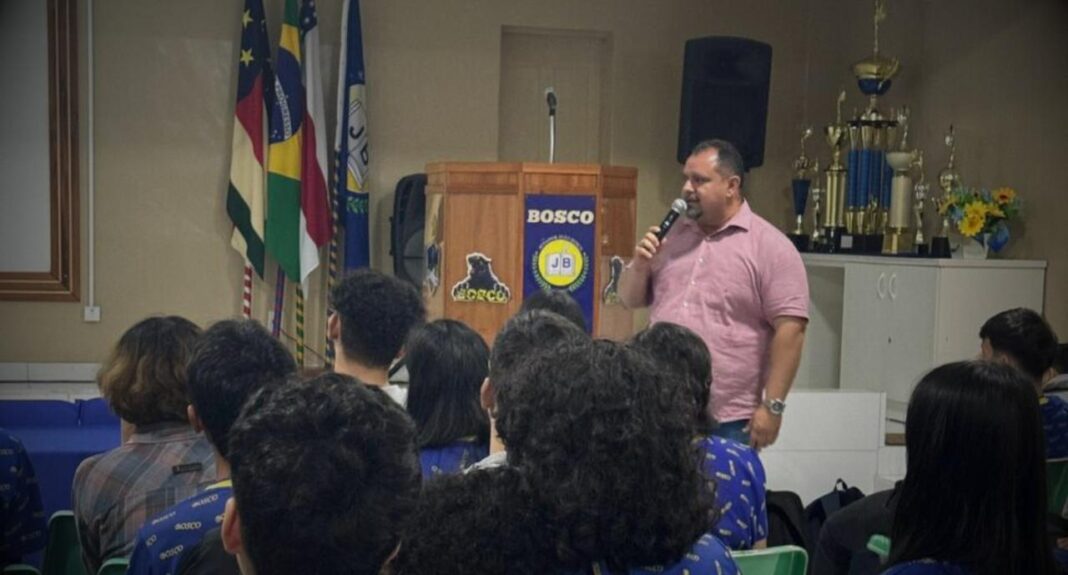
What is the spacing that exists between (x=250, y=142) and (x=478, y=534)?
5.17 metres

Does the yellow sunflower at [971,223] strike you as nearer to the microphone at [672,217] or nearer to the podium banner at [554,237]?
the podium banner at [554,237]

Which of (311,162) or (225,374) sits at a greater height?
(311,162)

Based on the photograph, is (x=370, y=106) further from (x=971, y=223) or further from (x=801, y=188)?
(x=971, y=223)

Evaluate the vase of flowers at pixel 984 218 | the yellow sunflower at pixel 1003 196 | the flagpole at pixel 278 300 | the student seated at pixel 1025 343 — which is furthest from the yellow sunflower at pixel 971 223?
the flagpole at pixel 278 300

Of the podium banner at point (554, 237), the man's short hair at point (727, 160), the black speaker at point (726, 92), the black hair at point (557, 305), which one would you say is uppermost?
the black speaker at point (726, 92)

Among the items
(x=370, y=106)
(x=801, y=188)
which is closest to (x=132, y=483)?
(x=370, y=106)

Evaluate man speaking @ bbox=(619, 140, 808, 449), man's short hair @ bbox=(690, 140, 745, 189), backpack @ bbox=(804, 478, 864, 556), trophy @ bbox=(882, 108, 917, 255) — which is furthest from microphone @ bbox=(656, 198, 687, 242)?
trophy @ bbox=(882, 108, 917, 255)

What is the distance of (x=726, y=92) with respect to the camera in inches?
246

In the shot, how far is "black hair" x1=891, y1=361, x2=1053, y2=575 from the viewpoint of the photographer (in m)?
1.48

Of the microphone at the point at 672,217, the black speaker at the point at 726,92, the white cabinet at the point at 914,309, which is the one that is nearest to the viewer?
the microphone at the point at 672,217

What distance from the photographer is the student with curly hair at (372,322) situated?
2.55 meters

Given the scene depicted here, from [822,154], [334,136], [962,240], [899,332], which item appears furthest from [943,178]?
[334,136]

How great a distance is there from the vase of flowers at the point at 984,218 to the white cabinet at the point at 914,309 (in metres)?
0.10

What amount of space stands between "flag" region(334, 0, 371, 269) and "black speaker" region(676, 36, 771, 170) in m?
1.79
